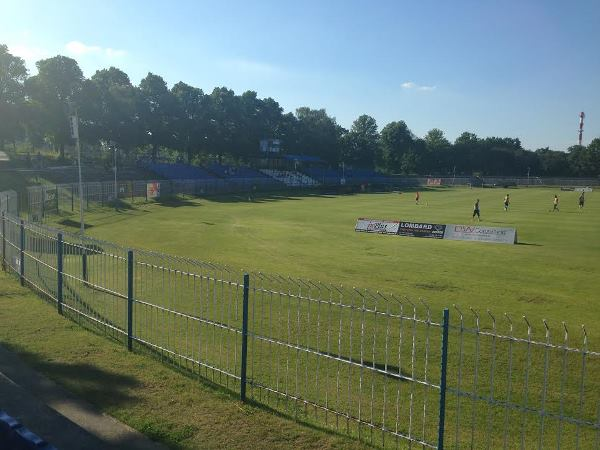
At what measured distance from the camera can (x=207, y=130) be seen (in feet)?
300

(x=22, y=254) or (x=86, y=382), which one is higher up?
(x=22, y=254)

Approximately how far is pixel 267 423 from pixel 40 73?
71825 mm

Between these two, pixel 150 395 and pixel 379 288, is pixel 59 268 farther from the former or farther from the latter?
pixel 379 288

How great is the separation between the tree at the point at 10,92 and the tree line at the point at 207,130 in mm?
116

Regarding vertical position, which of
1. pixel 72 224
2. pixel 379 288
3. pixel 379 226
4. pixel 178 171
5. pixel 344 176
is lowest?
pixel 72 224

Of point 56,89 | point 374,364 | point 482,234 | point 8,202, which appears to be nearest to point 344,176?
point 56,89

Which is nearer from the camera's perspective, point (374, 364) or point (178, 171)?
point (374, 364)

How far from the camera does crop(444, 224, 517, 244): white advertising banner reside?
2873 cm

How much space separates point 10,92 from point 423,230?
54.8 meters

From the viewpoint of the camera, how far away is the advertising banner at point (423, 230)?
30.8 metres

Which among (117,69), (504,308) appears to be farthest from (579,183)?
(504,308)

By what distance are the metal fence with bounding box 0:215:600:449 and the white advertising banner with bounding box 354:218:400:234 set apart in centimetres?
1759

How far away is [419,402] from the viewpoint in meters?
9.09

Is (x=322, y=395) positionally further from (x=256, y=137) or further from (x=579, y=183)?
(x=579, y=183)
